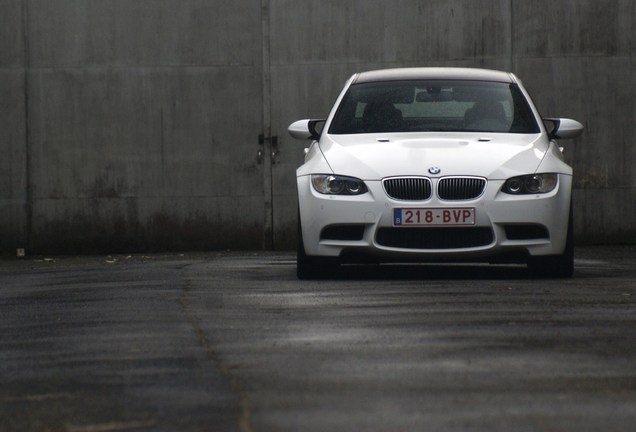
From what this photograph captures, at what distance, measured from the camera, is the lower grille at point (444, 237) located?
966 cm

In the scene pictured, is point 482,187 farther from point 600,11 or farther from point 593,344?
point 600,11

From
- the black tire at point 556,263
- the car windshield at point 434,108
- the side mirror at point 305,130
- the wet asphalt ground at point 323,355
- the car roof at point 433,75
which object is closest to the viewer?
the wet asphalt ground at point 323,355

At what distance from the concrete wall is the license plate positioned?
22.8 feet

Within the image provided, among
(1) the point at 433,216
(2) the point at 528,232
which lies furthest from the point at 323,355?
(2) the point at 528,232

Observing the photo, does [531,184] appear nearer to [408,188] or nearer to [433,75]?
[408,188]

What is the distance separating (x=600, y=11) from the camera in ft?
54.4

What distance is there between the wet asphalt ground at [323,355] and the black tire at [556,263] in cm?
11

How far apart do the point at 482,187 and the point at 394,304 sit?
6.26ft

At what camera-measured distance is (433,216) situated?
31.5ft

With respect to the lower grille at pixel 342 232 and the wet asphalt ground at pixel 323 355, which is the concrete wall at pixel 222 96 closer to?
the wet asphalt ground at pixel 323 355

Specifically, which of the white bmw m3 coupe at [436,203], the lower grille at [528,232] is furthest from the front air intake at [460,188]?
the lower grille at [528,232]

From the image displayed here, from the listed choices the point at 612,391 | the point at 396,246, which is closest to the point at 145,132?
the point at 396,246

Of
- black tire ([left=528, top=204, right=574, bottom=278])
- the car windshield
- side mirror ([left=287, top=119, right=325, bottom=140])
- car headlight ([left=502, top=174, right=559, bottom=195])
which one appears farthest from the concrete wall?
car headlight ([left=502, top=174, right=559, bottom=195])

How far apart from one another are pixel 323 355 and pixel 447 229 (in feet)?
12.5
